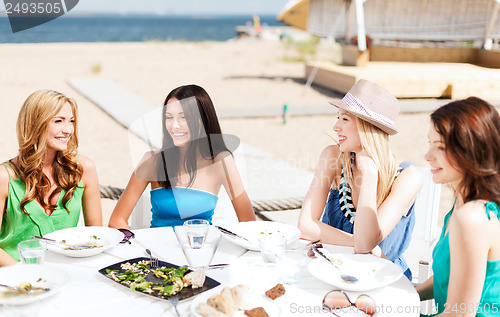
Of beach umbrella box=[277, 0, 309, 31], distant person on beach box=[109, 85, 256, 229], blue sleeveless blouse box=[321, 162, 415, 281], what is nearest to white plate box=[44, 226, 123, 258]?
distant person on beach box=[109, 85, 256, 229]

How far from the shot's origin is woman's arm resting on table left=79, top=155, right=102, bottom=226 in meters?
2.67

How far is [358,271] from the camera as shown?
6.22ft

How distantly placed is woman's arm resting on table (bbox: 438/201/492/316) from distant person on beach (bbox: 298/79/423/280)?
0.52 meters

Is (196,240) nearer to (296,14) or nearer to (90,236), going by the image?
(90,236)

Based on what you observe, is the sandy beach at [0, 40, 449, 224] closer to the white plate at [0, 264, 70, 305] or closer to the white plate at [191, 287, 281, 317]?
the white plate at [0, 264, 70, 305]

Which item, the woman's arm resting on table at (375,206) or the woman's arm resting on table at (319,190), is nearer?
the woman's arm resting on table at (375,206)

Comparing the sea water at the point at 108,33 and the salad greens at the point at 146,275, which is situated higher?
the sea water at the point at 108,33

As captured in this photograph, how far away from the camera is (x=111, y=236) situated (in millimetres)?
2180

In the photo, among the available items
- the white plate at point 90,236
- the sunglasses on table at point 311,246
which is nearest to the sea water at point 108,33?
the white plate at point 90,236

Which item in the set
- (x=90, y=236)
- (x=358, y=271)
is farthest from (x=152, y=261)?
(x=358, y=271)

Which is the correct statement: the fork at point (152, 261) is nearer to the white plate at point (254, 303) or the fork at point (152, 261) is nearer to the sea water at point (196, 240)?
the sea water at point (196, 240)

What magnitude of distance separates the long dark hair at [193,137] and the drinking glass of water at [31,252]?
111 centimetres

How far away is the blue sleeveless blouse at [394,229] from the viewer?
253cm

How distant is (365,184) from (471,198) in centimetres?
60
